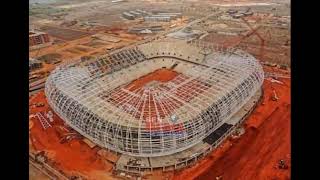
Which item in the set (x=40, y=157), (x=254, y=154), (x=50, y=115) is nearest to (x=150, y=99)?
(x=254, y=154)

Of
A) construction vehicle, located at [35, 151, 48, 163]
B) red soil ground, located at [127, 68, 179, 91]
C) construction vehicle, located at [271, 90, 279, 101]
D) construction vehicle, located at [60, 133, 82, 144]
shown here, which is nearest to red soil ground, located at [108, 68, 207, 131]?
red soil ground, located at [127, 68, 179, 91]

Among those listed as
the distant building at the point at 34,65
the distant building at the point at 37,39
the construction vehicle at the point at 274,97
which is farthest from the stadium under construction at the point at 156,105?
the distant building at the point at 37,39

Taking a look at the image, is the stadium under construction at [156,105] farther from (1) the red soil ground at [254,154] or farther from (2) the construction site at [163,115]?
(1) the red soil ground at [254,154]

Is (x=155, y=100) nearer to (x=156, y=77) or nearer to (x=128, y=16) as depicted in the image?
(x=156, y=77)

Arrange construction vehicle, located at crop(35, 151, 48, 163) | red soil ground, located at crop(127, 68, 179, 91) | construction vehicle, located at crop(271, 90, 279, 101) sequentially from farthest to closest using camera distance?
1. red soil ground, located at crop(127, 68, 179, 91)
2. construction vehicle, located at crop(271, 90, 279, 101)
3. construction vehicle, located at crop(35, 151, 48, 163)

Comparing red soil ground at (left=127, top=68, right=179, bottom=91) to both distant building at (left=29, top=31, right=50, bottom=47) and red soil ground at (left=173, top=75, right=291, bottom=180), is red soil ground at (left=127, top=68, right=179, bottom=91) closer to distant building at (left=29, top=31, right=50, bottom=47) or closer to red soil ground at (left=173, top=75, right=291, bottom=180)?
red soil ground at (left=173, top=75, right=291, bottom=180)

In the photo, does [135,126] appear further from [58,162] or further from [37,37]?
→ [37,37]
